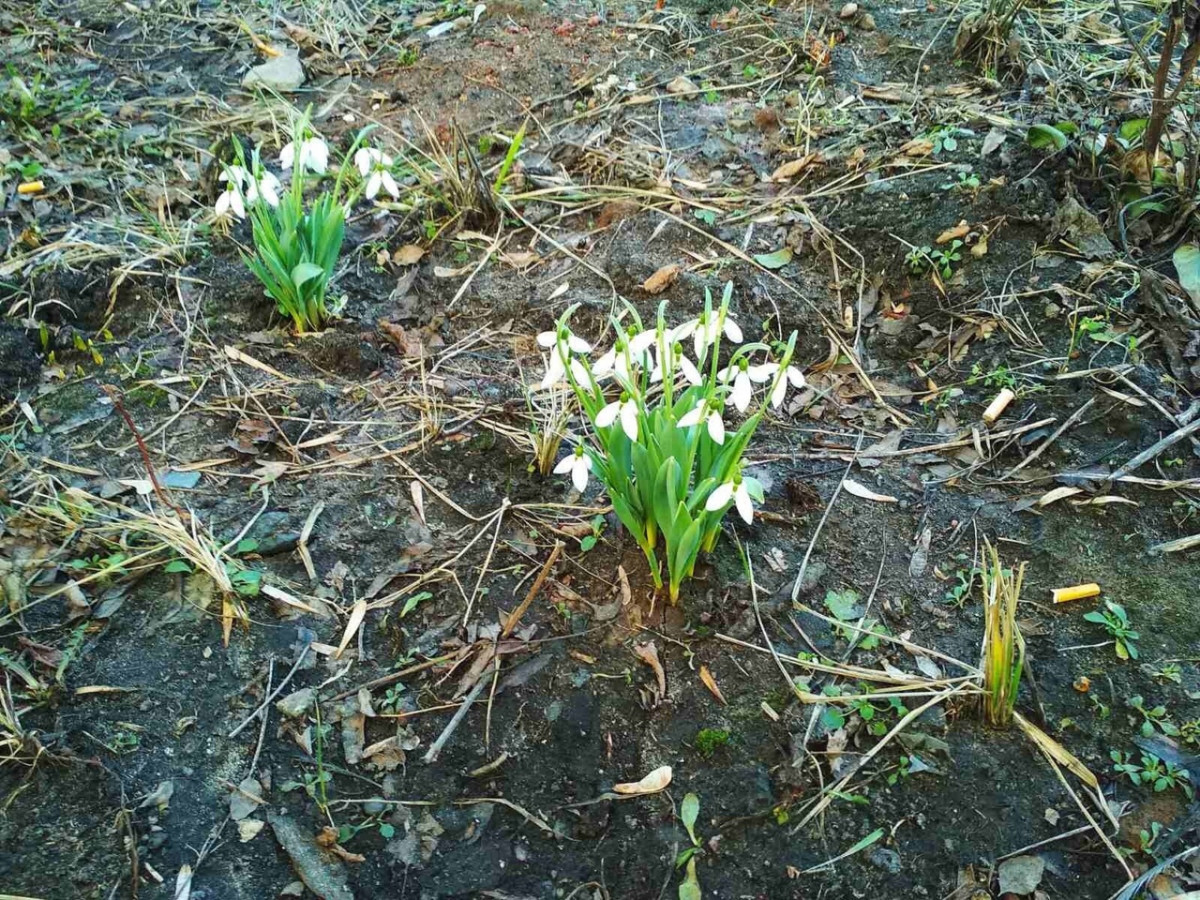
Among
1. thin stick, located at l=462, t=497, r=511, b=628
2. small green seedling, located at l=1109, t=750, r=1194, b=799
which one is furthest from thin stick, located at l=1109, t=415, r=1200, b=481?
thin stick, located at l=462, t=497, r=511, b=628

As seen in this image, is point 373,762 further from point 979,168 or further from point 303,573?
point 979,168

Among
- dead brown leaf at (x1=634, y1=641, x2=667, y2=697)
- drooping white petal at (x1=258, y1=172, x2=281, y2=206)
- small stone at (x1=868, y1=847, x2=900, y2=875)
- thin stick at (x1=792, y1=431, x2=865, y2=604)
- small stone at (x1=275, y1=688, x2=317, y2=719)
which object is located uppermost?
drooping white petal at (x1=258, y1=172, x2=281, y2=206)

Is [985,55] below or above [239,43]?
below

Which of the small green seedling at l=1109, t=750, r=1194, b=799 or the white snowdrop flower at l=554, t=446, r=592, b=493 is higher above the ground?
the white snowdrop flower at l=554, t=446, r=592, b=493

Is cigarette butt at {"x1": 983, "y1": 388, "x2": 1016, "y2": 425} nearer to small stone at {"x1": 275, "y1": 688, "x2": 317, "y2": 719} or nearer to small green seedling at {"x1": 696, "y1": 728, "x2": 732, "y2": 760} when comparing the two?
small green seedling at {"x1": 696, "y1": 728, "x2": 732, "y2": 760}

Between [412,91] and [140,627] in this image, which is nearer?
[140,627]

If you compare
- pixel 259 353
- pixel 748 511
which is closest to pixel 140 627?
pixel 259 353

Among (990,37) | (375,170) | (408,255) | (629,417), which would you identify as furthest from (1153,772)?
(990,37)

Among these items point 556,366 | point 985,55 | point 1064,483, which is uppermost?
point 556,366
